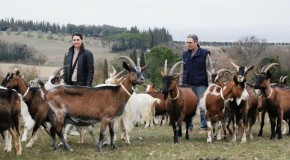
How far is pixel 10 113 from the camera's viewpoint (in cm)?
1036

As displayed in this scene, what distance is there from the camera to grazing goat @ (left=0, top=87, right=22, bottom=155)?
10.2 m

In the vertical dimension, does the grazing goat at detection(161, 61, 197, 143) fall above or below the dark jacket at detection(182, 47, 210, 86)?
below

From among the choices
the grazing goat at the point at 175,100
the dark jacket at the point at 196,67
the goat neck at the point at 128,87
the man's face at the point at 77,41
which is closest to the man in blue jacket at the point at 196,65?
the dark jacket at the point at 196,67

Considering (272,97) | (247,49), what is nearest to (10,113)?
(272,97)

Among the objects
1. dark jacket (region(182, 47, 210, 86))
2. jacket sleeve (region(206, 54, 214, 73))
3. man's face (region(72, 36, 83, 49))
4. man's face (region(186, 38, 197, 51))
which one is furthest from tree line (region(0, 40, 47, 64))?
man's face (region(72, 36, 83, 49))

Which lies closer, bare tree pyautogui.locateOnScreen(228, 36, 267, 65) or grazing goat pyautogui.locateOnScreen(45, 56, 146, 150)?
grazing goat pyautogui.locateOnScreen(45, 56, 146, 150)

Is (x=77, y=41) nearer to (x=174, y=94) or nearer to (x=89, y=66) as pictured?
(x=89, y=66)

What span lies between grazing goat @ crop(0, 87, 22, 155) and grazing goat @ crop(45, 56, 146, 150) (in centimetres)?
85

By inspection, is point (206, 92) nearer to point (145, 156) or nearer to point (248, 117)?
point (248, 117)

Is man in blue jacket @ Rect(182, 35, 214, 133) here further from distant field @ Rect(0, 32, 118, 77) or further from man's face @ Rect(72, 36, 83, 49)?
distant field @ Rect(0, 32, 118, 77)

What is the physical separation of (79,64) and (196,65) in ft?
11.8

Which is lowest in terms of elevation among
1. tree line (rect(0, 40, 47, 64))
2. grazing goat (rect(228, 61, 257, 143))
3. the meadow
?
tree line (rect(0, 40, 47, 64))

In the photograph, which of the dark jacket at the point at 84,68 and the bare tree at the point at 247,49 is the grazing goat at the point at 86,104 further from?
the bare tree at the point at 247,49

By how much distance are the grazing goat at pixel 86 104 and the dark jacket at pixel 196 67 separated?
312 centimetres
